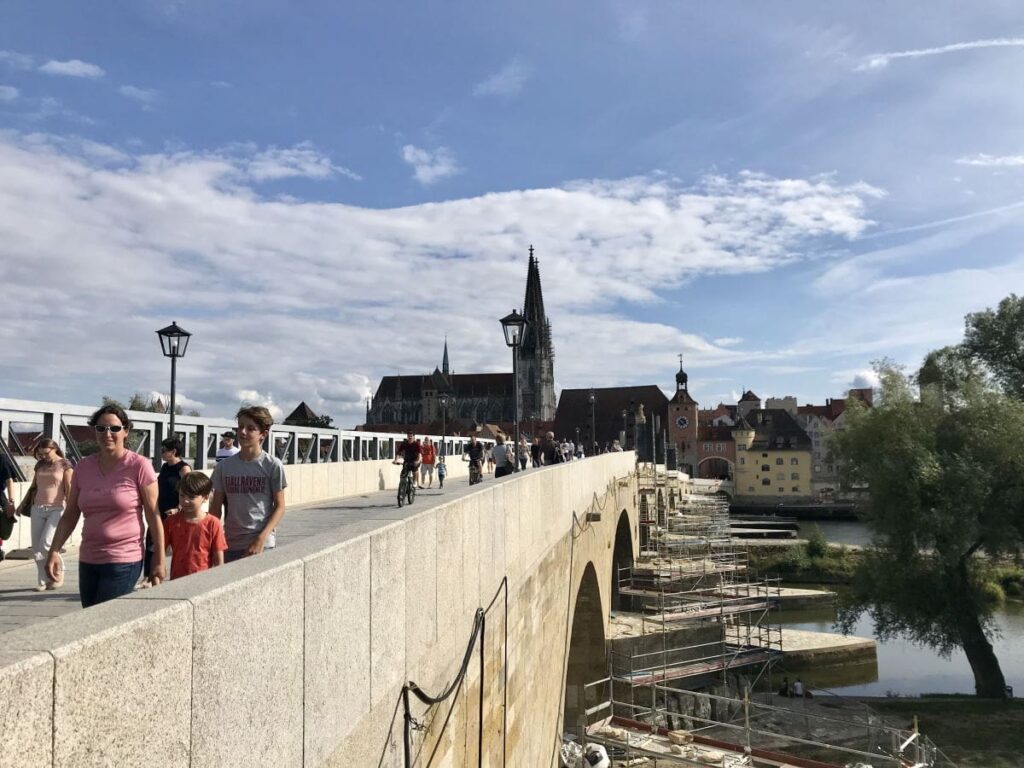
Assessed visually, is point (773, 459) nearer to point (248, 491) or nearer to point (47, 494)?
point (47, 494)

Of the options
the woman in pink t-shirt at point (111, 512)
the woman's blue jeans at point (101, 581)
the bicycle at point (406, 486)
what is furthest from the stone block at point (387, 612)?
the bicycle at point (406, 486)

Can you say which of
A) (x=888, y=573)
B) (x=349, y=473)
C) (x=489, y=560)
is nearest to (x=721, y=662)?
(x=888, y=573)

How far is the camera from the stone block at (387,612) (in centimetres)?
406

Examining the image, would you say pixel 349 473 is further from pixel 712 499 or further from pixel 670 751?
pixel 712 499

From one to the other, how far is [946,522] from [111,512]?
84.1 feet

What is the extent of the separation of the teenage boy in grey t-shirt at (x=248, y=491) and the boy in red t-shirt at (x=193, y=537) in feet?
1.05

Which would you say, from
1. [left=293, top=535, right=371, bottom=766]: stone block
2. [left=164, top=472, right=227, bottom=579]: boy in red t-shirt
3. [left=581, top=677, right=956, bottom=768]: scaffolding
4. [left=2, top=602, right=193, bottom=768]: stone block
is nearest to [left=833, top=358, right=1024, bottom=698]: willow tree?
[left=581, top=677, right=956, bottom=768]: scaffolding

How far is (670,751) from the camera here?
19156 millimetres

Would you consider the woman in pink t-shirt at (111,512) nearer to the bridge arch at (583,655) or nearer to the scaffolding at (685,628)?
→ the bridge arch at (583,655)

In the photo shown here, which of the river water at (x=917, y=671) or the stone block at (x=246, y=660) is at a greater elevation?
the stone block at (x=246, y=660)

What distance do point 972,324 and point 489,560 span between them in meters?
34.8

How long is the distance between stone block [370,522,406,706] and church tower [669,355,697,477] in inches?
3774

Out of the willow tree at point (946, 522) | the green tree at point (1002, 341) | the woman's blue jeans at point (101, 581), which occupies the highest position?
the green tree at point (1002, 341)

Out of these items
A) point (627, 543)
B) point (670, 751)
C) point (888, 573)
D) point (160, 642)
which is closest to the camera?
point (160, 642)
